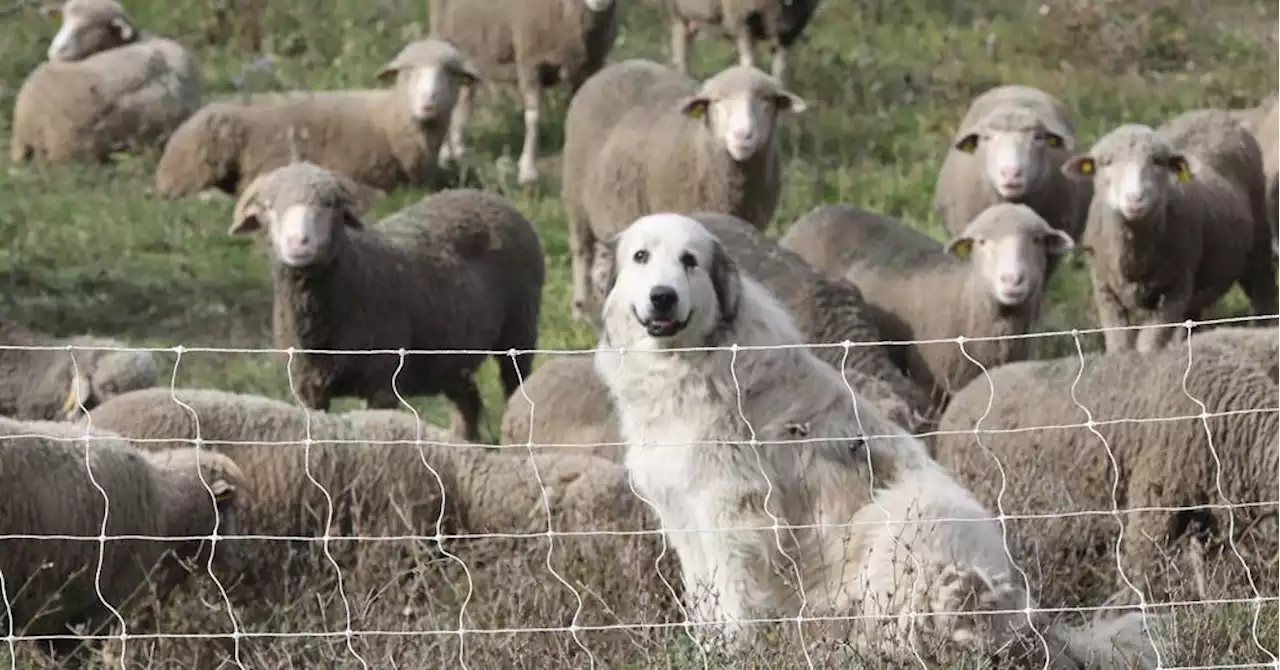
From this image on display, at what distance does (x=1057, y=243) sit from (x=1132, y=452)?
2415 millimetres

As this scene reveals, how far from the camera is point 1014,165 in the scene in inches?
427

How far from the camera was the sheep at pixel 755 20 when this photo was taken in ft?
48.8

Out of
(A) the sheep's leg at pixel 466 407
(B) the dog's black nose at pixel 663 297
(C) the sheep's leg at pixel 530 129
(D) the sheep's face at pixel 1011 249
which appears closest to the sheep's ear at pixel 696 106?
(D) the sheep's face at pixel 1011 249

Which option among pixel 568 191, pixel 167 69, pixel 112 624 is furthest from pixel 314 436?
pixel 167 69

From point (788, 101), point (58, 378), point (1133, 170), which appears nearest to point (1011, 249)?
point (1133, 170)

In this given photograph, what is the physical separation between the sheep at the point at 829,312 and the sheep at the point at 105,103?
20.7 feet

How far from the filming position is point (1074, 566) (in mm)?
6305

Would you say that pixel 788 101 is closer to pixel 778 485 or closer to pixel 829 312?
pixel 829 312

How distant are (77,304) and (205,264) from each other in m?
0.95

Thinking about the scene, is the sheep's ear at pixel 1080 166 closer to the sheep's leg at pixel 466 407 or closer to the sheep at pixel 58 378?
the sheep's leg at pixel 466 407

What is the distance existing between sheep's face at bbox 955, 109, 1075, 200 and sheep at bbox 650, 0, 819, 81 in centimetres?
388

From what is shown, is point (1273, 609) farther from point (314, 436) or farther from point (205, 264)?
point (205, 264)

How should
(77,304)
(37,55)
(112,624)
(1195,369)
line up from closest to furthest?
(112,624) → (1195,369) → (77,304) → (37,55)

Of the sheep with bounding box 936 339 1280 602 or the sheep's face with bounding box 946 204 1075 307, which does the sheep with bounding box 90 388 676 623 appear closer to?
the sheep with bounding box 936 339 1280 602
